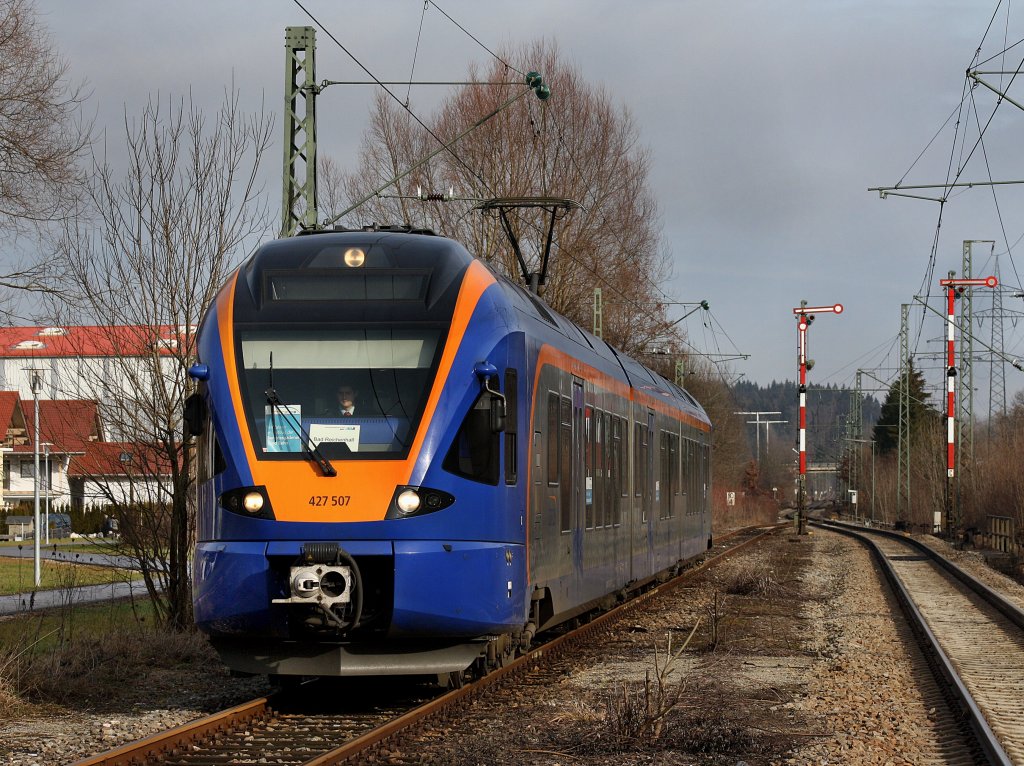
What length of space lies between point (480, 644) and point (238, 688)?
234 cm

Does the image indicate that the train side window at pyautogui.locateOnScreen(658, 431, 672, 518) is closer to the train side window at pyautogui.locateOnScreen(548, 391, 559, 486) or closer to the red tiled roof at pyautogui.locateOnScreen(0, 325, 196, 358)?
the red tiled roof at pyautogui.locateOnScreen(0, 325, 196, 358)

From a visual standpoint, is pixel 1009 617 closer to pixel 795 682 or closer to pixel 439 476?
pixel 795 682

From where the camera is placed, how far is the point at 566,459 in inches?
491

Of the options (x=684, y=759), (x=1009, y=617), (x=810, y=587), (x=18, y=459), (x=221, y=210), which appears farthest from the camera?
→ (x=18, y=459)

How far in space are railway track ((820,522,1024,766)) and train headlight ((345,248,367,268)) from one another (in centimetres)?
536

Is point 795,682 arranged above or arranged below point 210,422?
below

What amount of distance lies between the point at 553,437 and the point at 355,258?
8.73ft

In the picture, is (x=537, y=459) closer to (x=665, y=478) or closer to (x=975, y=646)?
(x=975, y=646)

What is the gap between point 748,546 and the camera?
129ft

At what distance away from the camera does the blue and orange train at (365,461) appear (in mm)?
9219

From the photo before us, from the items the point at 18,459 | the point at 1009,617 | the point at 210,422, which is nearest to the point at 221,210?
the point at 210,422

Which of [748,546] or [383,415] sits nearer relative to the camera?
[383,415]

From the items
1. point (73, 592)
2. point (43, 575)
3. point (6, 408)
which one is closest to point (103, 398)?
point (73, 592)

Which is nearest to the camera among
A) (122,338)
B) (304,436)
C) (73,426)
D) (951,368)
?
(304,436)
